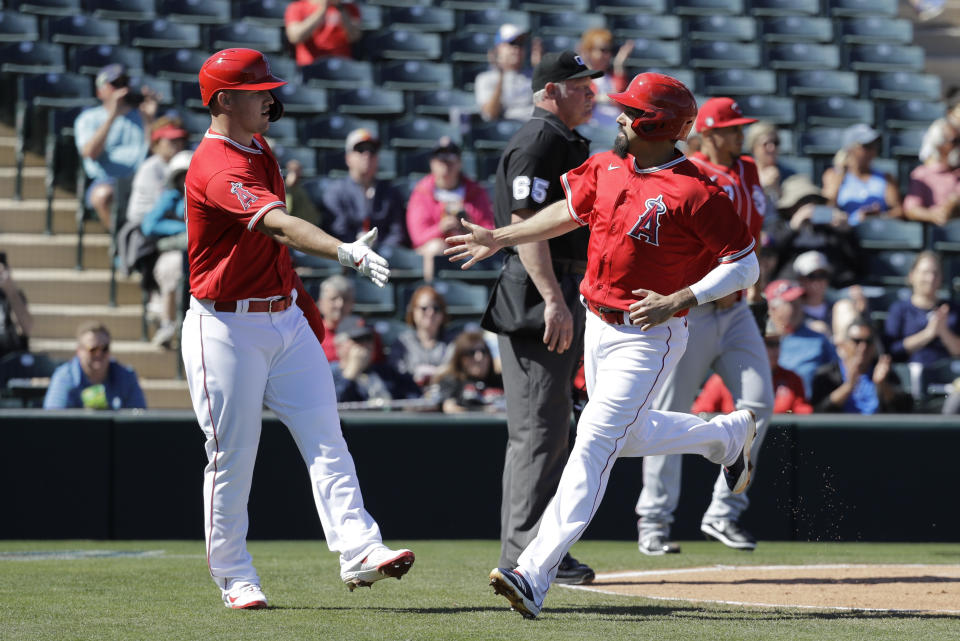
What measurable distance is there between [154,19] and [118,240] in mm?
3430

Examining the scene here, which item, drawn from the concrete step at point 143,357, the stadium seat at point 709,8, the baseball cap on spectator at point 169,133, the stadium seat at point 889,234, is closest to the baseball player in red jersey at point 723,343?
the concrete step at point 143,357

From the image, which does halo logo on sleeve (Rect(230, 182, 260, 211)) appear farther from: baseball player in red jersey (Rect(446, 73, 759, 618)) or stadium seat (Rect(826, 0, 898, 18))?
stadium seat (Rect(826, 0, 898, 18))

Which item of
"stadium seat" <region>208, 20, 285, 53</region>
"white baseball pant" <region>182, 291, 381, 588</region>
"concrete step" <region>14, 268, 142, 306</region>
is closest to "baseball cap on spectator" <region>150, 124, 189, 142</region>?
"concrete step" <region>14, 268, 142, 306</region>

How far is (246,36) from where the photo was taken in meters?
12.9

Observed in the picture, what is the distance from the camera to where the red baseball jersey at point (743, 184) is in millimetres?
6059

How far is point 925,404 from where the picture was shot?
30.2 ft

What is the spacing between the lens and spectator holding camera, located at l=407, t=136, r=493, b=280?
10539 millimetres

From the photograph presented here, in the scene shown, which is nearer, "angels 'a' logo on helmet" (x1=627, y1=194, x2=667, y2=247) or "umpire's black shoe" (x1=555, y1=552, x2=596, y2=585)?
"angels 'a' logo on helmet" (x1=627, y1=194, x2=667, y2=247)

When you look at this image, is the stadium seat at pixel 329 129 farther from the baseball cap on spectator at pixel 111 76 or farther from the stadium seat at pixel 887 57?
the stadium seat at pixel 887 57

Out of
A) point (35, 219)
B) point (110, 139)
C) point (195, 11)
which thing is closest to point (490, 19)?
point (195, 11)

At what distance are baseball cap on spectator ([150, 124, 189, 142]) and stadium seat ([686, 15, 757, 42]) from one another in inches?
244

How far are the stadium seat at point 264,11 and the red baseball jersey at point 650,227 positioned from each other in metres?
9.49

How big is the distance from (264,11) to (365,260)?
33.1ft

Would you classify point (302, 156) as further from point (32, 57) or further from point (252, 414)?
point (252, 414)
